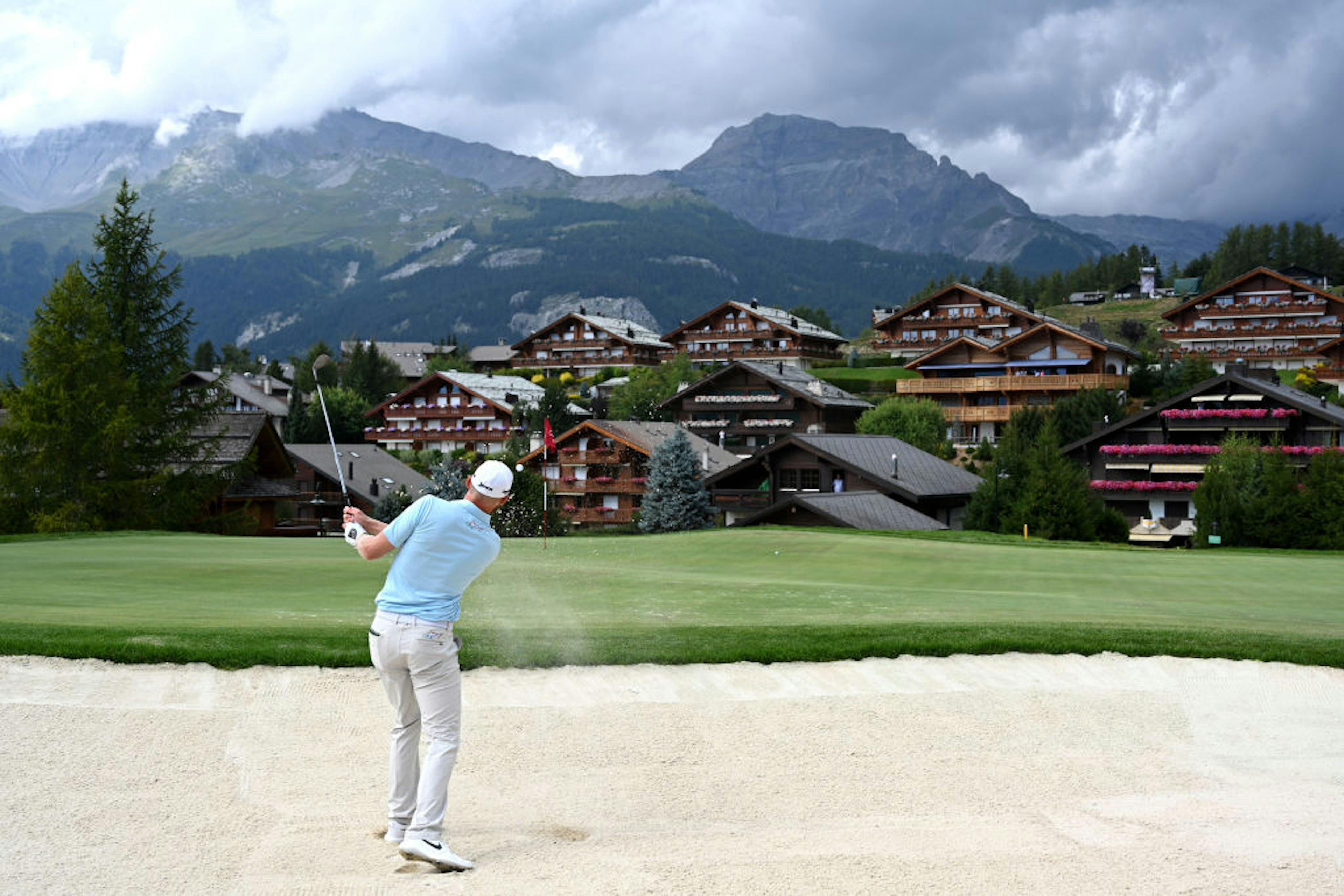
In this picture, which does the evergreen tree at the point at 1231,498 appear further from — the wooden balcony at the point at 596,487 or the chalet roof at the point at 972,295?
the chalet roof at the point at 972,295

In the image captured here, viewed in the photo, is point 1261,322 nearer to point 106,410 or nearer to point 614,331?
point 614,331

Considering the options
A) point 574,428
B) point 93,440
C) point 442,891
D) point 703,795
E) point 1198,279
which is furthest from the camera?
point 1198,279

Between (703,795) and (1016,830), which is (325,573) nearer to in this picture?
(703,795)

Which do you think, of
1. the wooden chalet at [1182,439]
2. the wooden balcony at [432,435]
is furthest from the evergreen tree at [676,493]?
the wooden balcony at [432,435]

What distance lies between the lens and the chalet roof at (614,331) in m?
152

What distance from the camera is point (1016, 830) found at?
9.95 meters

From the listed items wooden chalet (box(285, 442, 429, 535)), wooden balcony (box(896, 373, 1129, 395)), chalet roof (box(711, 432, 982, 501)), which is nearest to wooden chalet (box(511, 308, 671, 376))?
wooden chalet (box(285, 442, 429, 535))

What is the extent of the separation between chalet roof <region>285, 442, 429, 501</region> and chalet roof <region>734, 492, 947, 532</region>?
125 ft

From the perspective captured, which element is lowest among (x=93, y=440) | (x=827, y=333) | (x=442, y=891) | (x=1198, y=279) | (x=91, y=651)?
(x=442, y=891)

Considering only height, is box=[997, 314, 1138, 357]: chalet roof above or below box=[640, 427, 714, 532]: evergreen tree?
above

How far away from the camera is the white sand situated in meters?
8.92

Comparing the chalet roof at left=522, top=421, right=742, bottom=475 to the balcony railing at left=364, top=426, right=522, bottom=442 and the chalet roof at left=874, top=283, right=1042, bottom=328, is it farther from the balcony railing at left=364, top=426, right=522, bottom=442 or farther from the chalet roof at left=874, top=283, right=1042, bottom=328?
the chalet roof at left=874, top=283, right=1042, bottom=328

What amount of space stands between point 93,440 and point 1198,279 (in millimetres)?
163386

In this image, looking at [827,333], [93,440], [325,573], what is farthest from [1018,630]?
[827,333]
